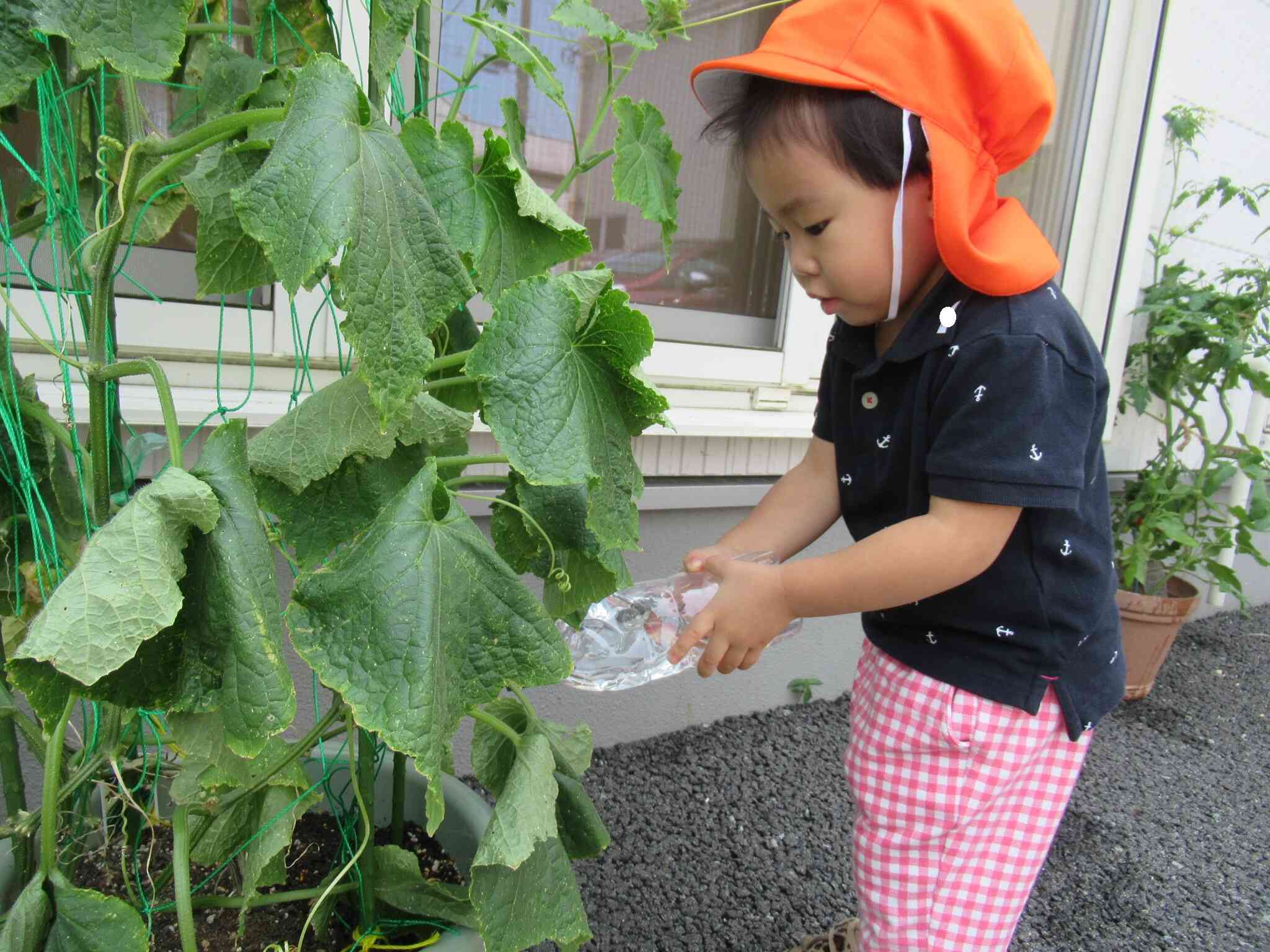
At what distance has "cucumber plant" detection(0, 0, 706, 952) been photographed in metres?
0.61

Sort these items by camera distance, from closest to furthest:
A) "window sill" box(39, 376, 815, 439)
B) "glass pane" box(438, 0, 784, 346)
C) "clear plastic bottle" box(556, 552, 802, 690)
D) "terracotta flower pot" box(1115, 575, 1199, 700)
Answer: "window sill" box(39, 376, 815, 439), "clear plastic bottle" box(556, 552, 802, 690), "glass pane" box(438, 0, 784, 346), "terracotta flower pot" box(1115, 575, 1199, 700)

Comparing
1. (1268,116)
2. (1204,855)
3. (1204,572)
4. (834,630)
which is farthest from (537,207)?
(1204,572)

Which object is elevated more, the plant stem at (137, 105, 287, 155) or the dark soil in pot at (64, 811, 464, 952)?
the plant stem at (137, 105, 287, 155)

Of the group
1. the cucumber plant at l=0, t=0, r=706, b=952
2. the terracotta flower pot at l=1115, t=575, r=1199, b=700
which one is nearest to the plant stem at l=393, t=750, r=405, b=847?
the cucumber plant at l=0, t=0, r=706, b=952

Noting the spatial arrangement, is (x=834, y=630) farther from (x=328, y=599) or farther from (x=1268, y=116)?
(x=1268, y=116)

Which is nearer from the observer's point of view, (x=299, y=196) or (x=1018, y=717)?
(x=299, y=196)

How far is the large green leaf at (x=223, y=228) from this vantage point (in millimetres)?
799

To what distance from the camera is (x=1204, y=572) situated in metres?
3.64

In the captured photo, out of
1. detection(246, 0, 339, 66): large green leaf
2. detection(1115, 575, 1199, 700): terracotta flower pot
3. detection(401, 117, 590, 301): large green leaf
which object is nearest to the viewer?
detection(401, 117, 590, 301): large green leaf

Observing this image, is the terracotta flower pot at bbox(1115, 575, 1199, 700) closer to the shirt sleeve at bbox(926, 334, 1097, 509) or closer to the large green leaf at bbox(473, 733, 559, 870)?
the shirt sleeve at bbox(926, 334, 1097, 509)

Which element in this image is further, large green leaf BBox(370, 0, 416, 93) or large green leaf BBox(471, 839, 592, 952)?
large green leaf BBox(471, 839, 592, 952)

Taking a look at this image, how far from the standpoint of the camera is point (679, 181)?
2.14 meters

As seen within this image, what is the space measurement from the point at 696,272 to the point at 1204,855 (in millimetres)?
1779

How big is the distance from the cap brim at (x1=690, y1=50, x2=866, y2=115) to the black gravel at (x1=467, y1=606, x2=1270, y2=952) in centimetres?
129
